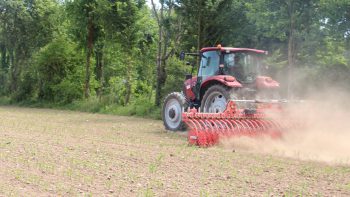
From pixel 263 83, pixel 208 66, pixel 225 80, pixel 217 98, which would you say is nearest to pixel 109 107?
pixel 208 66

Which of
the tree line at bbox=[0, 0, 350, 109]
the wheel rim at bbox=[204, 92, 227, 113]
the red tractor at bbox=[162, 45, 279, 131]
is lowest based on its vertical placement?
the wheel rim at bbox=[204, 92, 227, 113]

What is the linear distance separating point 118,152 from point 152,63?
61.3ft

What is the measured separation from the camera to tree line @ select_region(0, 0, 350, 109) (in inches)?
589

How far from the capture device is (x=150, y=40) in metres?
22.4

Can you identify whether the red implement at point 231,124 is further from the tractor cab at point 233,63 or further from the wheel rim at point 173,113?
the wheel rim at point 173,113

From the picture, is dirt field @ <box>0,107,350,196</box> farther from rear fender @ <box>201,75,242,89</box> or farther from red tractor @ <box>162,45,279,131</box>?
rear fender @ <box>201,75,242,89</box>

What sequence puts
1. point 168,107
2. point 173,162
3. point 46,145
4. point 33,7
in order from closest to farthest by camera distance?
point 173,162 → point 46,145 → point 168,107 → point 33,7

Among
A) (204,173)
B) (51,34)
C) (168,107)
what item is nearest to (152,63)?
(51,34)

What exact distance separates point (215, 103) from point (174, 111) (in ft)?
5.55

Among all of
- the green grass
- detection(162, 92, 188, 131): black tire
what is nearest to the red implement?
detection(162, 92, 188, 131): black tire

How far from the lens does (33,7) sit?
2973cm

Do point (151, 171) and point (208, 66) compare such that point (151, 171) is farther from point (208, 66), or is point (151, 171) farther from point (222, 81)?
point (208, 66)

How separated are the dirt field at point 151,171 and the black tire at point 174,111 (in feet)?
8.59

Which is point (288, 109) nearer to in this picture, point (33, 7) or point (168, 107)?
point (168, 107)
